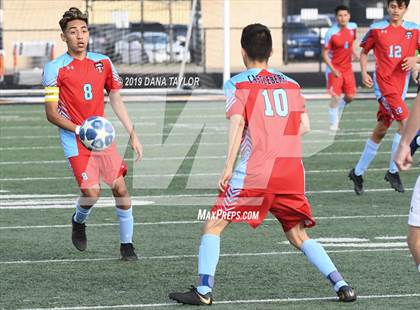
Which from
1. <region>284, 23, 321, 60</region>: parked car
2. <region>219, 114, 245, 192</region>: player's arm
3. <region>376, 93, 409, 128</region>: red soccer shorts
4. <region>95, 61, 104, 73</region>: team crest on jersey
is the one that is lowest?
<region>284, 23, 321, 60</region>: parked car

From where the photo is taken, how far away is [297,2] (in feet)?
136

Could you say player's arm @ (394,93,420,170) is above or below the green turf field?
above

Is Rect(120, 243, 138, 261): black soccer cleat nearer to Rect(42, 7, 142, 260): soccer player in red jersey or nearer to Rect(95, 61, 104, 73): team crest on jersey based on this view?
Rect(42, 7, 142, 260): soccer player in red jersey

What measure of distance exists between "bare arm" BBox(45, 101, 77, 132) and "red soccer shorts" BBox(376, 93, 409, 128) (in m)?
4.97

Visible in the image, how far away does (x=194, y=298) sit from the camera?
7.86 metres

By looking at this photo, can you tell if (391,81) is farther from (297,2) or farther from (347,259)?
(297,2)

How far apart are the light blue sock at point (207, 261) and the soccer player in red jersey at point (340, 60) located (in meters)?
13.8

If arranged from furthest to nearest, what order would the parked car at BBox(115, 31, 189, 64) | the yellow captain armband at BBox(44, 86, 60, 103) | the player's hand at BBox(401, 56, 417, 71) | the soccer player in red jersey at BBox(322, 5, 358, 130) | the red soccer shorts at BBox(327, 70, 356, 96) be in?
the parked car at BBox(115, 31, 189, 64) → the red soccer shorts at BBox(327, 70, 356, 96) → the soccer player in red jersey at BBox(322, 5, 358, 130) → the player's hand at BBox(401, 56, 417, 71) → the yellow captain armband at BBox(44, 86, 60, 103)

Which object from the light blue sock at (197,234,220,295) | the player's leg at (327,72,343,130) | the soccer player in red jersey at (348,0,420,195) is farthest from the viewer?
the player's leg at (327,72,343,130)

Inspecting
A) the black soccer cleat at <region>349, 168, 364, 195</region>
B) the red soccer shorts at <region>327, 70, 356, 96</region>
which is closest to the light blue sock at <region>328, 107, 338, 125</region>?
the red soccer shorts at <region>327, 70, 356, 96</region>

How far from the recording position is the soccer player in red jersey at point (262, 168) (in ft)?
25.7

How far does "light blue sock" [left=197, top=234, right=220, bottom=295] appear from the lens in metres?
7.82

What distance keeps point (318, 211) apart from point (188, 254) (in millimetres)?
2629

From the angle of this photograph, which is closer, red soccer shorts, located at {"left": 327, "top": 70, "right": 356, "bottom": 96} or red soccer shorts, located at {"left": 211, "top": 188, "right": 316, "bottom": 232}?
red soccer shorts, located at {"left": 211, "top": 188, "right": 316, "bottom": 232}
